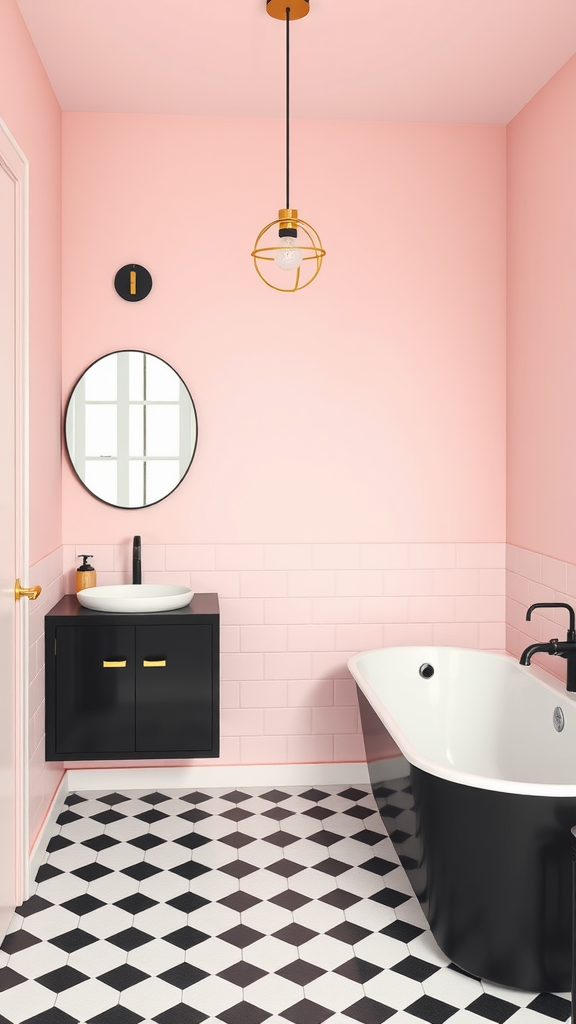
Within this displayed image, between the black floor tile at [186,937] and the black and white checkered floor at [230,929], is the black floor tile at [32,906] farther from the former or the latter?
the black floor tile at [186,937]

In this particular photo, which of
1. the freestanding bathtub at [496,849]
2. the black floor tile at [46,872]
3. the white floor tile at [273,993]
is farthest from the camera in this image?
the black floor tile at [46,872]

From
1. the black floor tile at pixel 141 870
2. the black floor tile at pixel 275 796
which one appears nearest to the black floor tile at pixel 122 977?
the black floor tile at pixel 141 870

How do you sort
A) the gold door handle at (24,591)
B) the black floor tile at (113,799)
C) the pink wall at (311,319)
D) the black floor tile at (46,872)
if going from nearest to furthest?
the gold door handle at (24,591) < the black floor tile at (46,872) < the black floor tile at (113,799) < the pink wall at (311,319)

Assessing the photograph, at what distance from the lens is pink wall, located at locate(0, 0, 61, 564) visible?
9.35 ft

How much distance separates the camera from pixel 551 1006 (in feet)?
7.64

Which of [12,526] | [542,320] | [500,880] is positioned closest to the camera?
[500,880]

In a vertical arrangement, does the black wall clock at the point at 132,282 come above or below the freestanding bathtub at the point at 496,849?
above

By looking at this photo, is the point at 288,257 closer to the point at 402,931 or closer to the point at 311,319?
the point at 311,319

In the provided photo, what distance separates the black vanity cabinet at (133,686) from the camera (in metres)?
3.45

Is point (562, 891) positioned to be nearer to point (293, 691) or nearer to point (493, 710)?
point (493, 710)

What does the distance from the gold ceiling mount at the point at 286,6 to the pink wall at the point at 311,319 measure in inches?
37.5

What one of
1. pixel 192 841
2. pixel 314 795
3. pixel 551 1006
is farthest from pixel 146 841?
pixel 551 1006

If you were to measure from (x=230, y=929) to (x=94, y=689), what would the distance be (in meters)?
1.13

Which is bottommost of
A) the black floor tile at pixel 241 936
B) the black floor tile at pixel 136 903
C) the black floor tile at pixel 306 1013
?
the black floor tile at pixel 306 1013
